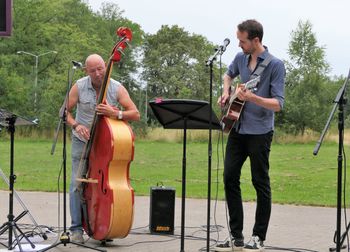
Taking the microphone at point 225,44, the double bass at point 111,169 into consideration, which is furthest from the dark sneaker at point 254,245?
the microphone at point 225,44

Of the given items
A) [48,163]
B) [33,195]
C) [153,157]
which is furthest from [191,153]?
[33,195]

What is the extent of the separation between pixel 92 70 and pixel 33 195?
5.31 m

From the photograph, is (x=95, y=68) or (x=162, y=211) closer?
(x=95, y=68)

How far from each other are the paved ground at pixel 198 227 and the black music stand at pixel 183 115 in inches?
38.2

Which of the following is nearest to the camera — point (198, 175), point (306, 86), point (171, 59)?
point (198, 175)

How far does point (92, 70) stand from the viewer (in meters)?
7.02

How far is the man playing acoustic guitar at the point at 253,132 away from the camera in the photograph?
21.0 ft

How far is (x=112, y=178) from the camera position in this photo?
6613 millimetres

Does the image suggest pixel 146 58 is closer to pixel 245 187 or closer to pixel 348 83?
pixel 245 187

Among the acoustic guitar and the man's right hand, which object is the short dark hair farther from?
the man's right hand

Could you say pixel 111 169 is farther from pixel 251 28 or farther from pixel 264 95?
pixel 251 28

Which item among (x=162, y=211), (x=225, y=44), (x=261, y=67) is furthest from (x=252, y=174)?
(x=162, y=211)

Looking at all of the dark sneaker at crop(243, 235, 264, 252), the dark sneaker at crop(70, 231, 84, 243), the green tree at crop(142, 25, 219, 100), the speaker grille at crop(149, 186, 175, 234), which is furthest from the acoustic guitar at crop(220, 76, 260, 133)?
the green tree at crop(142, 25, 219, 100)

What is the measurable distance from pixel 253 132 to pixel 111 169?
4.91 ft
